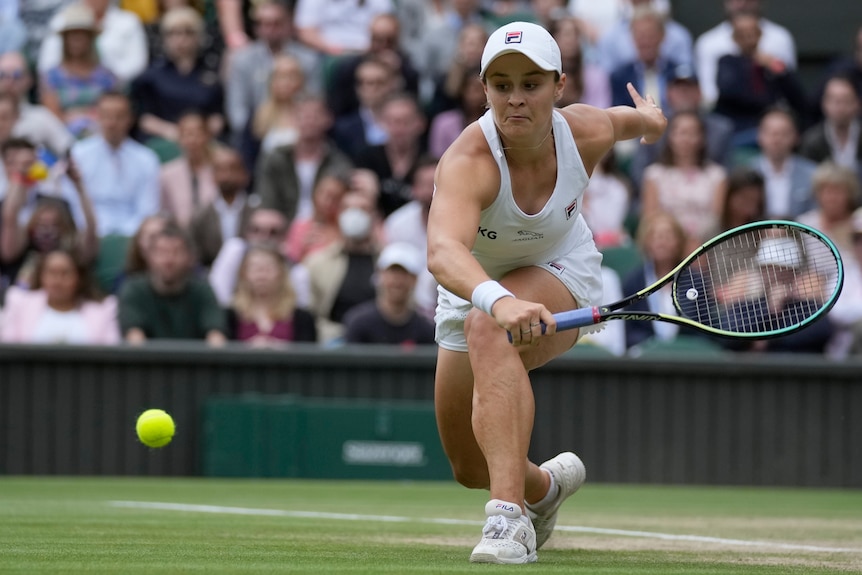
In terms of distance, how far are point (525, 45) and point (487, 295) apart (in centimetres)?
92

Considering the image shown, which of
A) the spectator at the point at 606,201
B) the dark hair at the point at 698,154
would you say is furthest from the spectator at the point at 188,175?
the dark hair at the point at 698,154

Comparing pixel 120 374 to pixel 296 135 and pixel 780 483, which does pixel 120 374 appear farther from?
pixel 780 483

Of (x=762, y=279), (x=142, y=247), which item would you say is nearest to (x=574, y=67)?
(x=142, y=247)

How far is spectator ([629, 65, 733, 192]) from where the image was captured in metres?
13.0

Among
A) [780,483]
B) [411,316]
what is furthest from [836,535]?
[411,316]

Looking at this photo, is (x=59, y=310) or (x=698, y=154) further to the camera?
(x=698, y=154)

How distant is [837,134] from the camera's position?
13062 mm

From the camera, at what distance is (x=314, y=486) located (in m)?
10.2

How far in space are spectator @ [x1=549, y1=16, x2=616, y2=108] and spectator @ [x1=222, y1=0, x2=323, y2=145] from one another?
254cm

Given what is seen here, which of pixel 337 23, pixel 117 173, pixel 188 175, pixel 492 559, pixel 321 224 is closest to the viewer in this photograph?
pixel 492 559

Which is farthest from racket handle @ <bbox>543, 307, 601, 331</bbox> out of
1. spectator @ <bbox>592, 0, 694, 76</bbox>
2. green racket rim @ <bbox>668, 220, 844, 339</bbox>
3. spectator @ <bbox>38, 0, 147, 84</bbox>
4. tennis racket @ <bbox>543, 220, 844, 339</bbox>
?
spectator @ <bbox>38, 0, 147, 84</bbox>

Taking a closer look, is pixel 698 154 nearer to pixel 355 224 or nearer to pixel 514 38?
pixel 355 224

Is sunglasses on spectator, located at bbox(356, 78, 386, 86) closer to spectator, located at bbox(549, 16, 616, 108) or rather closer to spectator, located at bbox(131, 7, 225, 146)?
spectator, located at bbox(131, 7, 225, 146)

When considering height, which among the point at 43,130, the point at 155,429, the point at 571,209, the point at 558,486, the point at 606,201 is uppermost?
the point at 43,130
